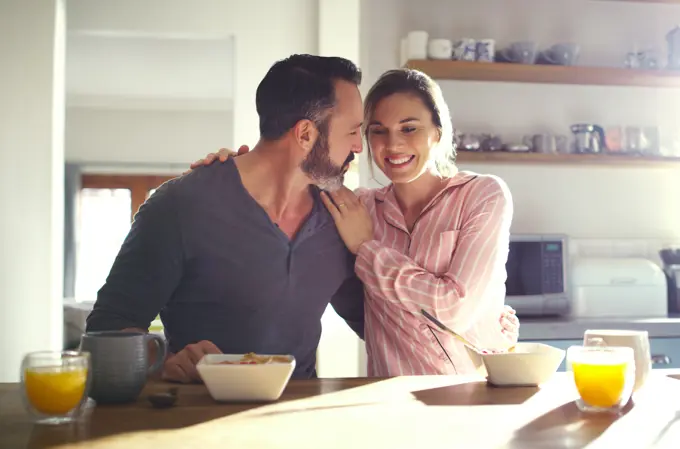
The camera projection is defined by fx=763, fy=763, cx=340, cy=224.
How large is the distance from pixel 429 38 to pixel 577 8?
2.78 feet

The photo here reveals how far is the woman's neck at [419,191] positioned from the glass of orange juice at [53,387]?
108 cm

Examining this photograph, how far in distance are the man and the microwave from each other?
168 centimetres

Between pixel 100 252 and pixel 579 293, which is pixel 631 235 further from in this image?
pixel 100 252

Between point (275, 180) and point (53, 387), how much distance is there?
91 cm

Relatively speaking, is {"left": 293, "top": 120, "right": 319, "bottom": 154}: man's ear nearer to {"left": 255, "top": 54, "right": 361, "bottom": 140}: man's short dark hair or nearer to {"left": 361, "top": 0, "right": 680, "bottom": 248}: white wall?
{"left": 255, "top": 54, "right": 361, "bottom": 140}: man's short dark hair

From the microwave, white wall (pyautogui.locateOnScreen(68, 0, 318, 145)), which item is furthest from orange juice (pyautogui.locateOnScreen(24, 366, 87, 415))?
white wall (pyautogui.locateOnScreen(68, 0, 318, 145))

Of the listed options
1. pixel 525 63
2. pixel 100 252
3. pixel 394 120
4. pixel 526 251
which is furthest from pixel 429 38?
pixel 100 252

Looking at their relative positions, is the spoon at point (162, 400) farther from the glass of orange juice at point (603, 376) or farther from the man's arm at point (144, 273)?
the glass of orange juice at point (603, 376)

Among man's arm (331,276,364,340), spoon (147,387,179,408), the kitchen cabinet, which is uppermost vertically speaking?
man's arm (331,276,364,340)

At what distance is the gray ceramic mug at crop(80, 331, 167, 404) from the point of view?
4.11 ft

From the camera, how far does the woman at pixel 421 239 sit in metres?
1.75

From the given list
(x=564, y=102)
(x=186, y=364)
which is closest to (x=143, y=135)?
(x=564, y=102)

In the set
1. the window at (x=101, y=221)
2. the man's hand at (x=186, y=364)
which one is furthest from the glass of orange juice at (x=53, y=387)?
the window at (x=101, y=221)

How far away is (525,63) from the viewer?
3.74 m
